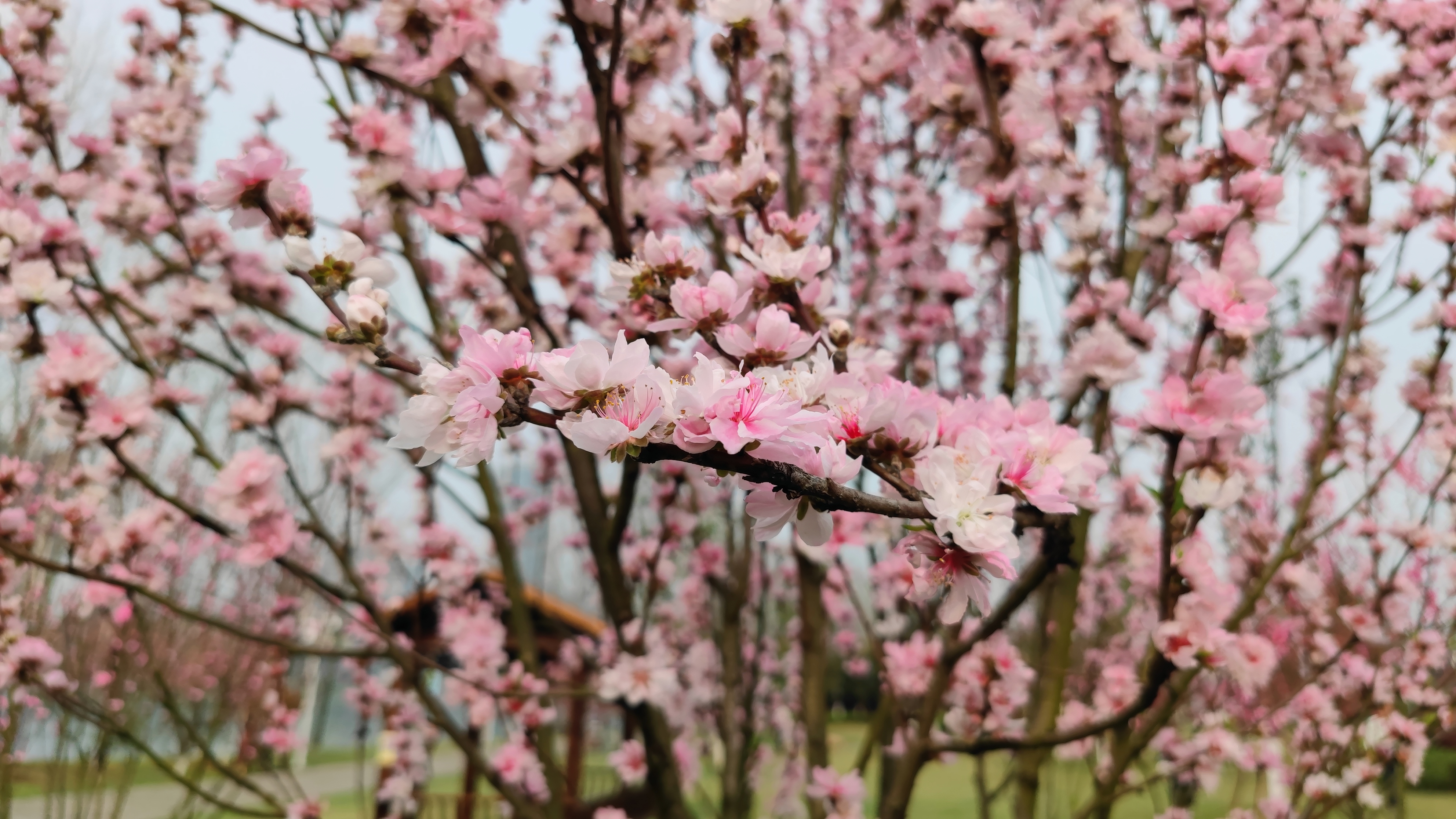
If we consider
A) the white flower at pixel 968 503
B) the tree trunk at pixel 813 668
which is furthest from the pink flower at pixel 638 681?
the white flower at pixel 968 503

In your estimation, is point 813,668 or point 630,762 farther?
point 630,762

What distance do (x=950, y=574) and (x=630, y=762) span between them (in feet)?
8.42

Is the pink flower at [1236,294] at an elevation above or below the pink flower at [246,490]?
above

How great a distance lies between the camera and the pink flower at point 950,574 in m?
0.83

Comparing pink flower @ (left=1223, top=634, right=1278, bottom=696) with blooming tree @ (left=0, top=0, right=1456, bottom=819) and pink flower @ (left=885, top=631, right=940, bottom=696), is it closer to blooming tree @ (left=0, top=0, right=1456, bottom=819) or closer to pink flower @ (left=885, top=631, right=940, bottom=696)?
blooming tree @ (left=0, top=0, right=1456, bottom=819)

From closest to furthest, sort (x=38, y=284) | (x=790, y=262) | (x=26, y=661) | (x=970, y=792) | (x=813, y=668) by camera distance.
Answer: (x=790, y=262), (x=38, y=284), (x=26, y=661), (x=813, y=668), (x=970, y=792)

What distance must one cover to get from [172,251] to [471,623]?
6.57 ft

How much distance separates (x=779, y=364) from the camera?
102 centimetres

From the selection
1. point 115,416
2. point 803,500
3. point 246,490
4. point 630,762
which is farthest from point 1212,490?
point 630,762

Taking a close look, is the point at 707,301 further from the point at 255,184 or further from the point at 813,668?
the point at 813,668

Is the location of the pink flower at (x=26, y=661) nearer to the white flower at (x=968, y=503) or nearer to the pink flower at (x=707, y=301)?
the pink flower at (x=707, y=301)

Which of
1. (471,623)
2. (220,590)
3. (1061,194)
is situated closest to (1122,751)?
(1061,194)

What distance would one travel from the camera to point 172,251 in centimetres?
336

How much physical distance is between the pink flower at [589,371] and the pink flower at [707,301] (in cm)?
34
